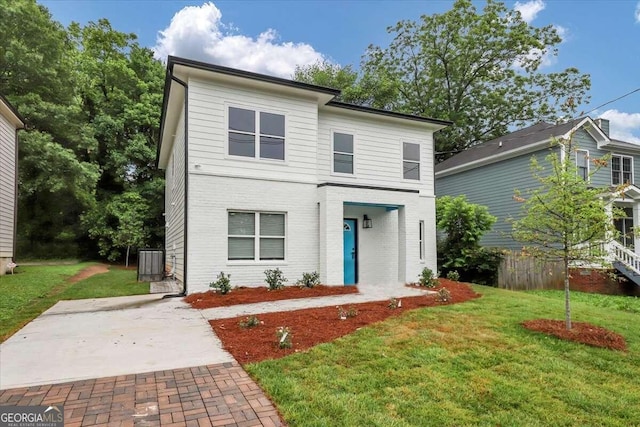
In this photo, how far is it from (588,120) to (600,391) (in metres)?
16.8

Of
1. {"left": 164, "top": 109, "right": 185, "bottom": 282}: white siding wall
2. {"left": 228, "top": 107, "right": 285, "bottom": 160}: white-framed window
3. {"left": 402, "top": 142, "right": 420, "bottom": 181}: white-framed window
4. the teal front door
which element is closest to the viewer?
{"left": 228, "top": 107, "right": 285, "bottom": 160}: white-framed window

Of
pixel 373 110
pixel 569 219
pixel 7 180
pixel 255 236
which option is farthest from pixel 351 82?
pixel 569 219

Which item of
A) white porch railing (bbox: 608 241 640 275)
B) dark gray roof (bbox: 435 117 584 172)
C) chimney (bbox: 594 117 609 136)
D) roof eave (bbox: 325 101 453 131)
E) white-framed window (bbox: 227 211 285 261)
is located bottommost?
white porch railing (bbox: 608 241 640 275)

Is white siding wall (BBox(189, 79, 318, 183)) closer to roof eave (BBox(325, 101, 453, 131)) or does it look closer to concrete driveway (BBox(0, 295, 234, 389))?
roof eave (BBox(325, 101, 453, 131))

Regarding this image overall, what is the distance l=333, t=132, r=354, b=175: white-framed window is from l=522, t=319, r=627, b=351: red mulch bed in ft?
24.1

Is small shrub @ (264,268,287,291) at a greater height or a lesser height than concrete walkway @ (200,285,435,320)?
greater

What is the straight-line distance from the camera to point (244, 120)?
9.99 metres

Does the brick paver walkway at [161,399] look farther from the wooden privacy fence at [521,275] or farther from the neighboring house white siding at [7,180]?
the neighboring house white siding at [7,180]

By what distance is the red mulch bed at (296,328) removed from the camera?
185 inches

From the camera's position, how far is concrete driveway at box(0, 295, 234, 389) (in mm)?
4031

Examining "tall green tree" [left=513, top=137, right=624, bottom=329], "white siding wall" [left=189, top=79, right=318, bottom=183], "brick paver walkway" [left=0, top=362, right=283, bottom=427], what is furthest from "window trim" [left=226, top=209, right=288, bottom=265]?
"tall green tree" [left=513, top=137, right=624, bottom=329]

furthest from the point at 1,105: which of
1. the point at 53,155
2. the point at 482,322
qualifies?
the point at 482,322

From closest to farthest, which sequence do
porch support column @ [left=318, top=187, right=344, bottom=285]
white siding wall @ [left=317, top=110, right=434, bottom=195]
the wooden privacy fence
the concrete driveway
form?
the concrete driveway < porch support column @ [left=318, top=187, right=344, bottom=285] < white siding wall @ [left=317, top=110, right=434, bottom=195] < the wooden privacy fence

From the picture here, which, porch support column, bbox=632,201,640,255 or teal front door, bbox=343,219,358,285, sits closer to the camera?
teal front door, bbox=343,219,358,285
